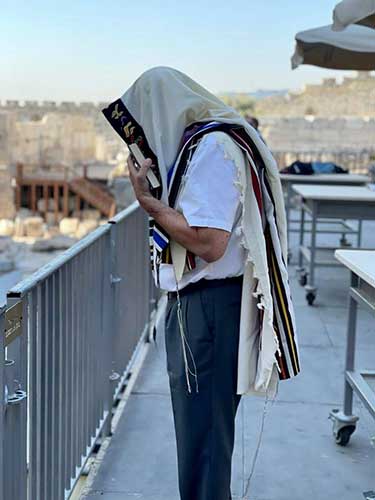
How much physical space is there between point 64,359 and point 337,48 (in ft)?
17.3

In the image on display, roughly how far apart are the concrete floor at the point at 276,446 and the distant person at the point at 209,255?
810 mm

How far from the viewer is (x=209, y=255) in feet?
6.91

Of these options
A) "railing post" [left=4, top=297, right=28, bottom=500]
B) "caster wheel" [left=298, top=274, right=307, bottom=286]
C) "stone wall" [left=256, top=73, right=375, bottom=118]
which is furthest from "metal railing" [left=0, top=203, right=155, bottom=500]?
"stone wall" [left=256, top=73, right=375, bottom=118]

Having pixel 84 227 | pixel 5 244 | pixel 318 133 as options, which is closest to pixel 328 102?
pixel 318 133

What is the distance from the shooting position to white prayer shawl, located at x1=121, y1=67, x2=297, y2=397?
7.06 ft

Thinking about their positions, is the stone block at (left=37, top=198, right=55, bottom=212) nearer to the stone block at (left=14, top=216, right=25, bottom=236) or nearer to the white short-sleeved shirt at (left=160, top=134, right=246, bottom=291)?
the stone block at (left=14, top=216, right=25, bottom=236)

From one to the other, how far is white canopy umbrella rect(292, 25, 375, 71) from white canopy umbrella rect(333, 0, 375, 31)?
7.22ft

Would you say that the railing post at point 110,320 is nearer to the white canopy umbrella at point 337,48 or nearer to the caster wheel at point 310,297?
the caster wheel at point 310,297

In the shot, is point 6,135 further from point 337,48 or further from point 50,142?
point 337,48

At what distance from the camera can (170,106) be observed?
2158 mm

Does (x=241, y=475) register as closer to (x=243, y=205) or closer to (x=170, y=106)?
(x=243, y=205)

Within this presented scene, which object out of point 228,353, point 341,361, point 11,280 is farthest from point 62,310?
point 341,361

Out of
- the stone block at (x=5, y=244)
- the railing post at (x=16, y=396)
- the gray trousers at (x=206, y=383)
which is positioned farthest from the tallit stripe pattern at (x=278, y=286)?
the stone block at (x=5, y=244)

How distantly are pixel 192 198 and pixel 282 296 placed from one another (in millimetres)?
431
